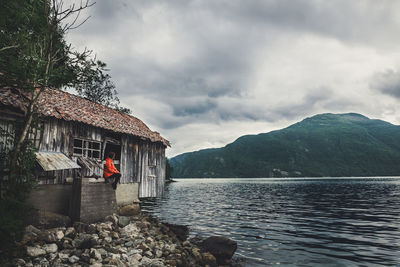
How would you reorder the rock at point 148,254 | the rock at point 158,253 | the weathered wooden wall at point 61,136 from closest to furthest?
1. the rock at point 148,254
2. the rock at point 158,253
3. the weathered wooden wall at point 61,136

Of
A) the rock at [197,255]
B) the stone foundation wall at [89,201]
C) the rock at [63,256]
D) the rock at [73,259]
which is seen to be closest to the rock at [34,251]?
the rock at [63,256]

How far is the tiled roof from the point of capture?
1183cm

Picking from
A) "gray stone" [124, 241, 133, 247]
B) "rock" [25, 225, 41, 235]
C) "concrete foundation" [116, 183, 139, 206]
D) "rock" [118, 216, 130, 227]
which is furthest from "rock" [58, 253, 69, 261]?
"concrete foundation" [116, 183, 139, 206]

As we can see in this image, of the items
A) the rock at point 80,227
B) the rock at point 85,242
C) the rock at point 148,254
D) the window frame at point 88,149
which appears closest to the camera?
the rock at point 85,242

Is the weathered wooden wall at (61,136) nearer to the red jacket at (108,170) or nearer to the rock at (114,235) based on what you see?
the red jacket at (108,170)

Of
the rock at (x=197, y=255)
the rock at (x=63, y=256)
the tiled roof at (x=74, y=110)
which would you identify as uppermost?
the tiled roof at (x=74, y=110)

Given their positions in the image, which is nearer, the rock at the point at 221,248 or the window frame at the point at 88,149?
the rock at the point at 221,248

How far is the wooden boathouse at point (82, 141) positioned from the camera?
1179 cm

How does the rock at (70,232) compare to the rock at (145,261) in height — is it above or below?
above

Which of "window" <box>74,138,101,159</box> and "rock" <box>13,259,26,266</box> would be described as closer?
"rock" <box>13,259,26,266</box>

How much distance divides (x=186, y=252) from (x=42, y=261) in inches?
210

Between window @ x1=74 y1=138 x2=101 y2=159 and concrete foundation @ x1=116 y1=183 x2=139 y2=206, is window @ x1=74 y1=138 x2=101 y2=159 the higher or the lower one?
the higher one

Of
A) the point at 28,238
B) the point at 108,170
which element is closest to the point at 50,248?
the point at 28,238

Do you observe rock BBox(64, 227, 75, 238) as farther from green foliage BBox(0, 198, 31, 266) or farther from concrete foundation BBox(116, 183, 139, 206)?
concrete foundation BBox(116, 183, 139, 206)
